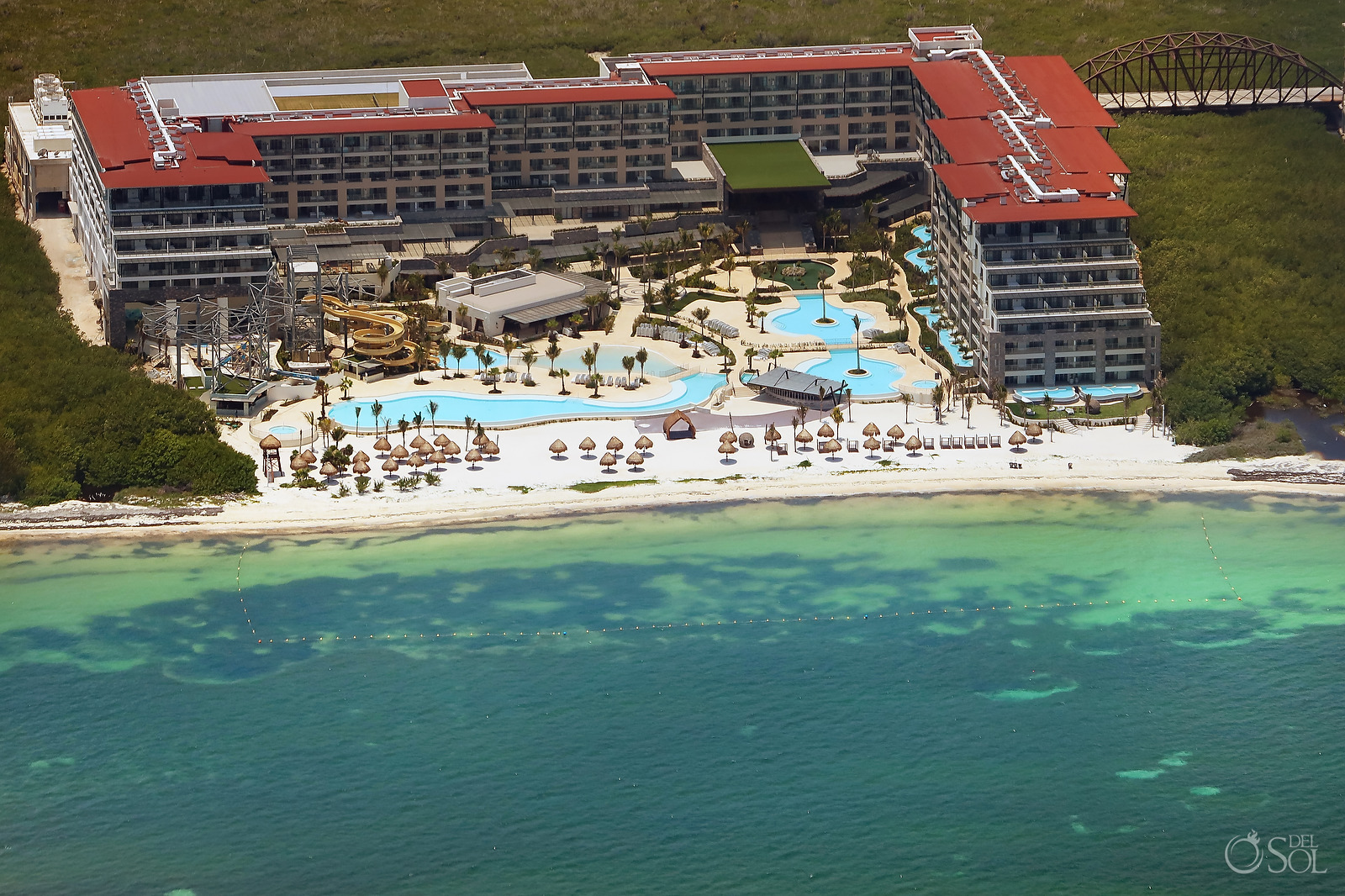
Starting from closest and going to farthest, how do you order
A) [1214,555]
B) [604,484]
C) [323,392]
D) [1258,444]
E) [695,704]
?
[695,704] < [1214,555] < [604,484] < [1258,444] < [323,392]

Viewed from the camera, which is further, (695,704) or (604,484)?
(604,484)

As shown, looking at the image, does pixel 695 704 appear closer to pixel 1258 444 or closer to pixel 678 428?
pixel 678 428

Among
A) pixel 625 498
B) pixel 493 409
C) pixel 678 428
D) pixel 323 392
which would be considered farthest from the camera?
pixel 493 409

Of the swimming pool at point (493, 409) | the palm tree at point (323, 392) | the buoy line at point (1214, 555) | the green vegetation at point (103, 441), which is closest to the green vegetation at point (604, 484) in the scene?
the swimming pool at point (493, 409)

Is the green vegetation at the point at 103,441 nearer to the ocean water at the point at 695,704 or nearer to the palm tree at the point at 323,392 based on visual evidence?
the ocean water at the point at 695,704

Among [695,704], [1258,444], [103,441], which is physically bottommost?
[695,704]

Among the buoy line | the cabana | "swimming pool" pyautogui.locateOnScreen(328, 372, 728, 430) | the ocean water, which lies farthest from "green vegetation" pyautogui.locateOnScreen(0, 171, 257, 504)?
the buoy line

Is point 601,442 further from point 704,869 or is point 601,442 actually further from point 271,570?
point 704,869

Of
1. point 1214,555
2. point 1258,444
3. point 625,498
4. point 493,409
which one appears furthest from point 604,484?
point 1258,444
